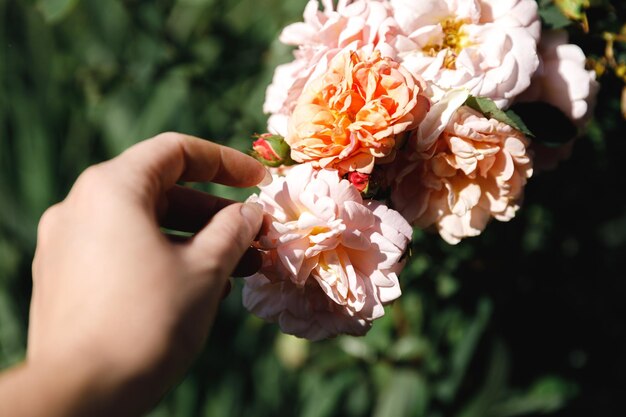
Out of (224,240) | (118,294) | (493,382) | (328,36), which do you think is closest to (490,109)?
(328,36)

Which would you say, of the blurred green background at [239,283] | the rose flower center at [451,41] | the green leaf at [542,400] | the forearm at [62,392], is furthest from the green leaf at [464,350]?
the forearm at [62,392]

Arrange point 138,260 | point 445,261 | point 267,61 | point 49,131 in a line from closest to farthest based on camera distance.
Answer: point 138,260 < point 445,261 < point 267,61 < point 49,131

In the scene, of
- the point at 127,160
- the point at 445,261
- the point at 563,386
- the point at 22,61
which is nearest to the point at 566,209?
the point at 445,261

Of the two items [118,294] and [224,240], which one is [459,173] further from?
[118,294]

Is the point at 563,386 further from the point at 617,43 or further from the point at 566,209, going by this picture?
the point at 617,43

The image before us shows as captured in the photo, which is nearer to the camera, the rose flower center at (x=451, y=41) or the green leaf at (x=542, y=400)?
the rose flower center at (x=451, y=41)

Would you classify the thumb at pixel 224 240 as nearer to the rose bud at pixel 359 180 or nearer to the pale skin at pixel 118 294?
the pale skin at pixel 118 294

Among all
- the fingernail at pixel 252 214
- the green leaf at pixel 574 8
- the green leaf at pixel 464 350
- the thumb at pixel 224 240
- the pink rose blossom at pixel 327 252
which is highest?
the green leaf at pixel 574 8

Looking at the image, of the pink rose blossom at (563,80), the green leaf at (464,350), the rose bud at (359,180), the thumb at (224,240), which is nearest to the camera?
the thumb at (224,240)
